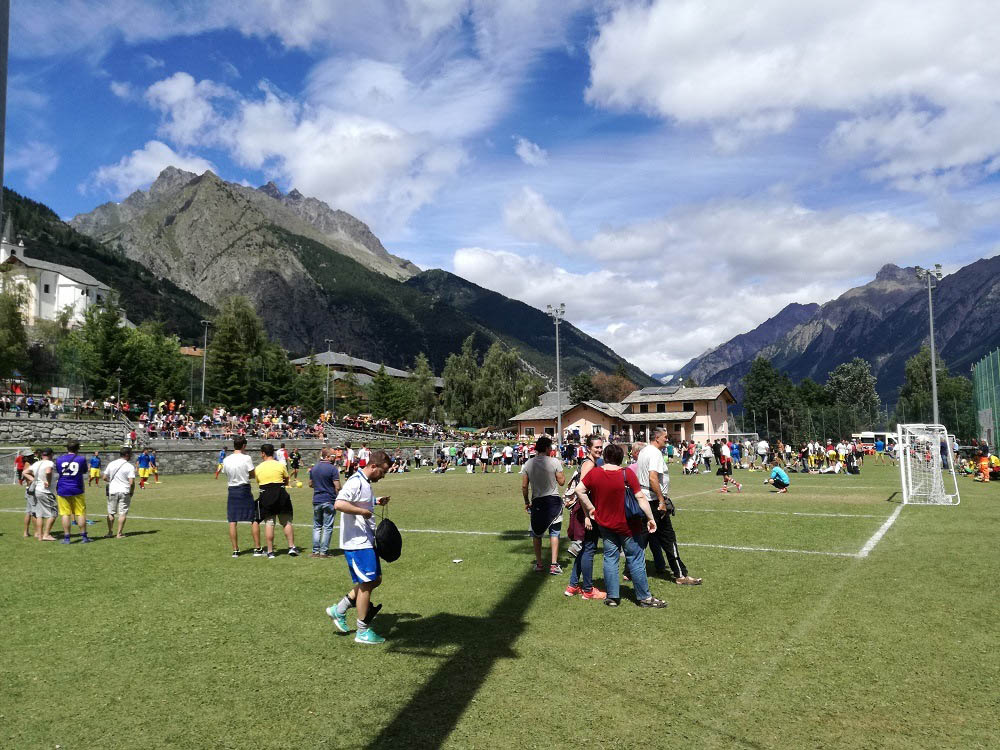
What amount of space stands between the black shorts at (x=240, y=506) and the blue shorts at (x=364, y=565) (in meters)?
5.12

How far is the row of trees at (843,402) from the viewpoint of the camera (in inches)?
2341

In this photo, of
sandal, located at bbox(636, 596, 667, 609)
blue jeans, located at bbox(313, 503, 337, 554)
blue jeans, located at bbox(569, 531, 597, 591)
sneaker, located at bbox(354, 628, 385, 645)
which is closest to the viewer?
sneaker, located at bbox(354, 628, 385, 645)

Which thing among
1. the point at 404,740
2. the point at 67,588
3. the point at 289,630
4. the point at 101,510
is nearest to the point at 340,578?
the point at 289,630

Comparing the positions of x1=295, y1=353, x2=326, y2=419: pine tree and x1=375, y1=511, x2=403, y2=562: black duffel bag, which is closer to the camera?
x1=375, y1=511, x2=403, y2=562: black duffel bag

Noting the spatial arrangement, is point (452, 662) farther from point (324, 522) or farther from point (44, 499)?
point (44, 499)

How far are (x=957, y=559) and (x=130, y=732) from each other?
33.3 feet

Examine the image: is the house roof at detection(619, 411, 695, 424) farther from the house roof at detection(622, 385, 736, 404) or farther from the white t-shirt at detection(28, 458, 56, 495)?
the white t-shirt at detection(28, 458, 56, 495)

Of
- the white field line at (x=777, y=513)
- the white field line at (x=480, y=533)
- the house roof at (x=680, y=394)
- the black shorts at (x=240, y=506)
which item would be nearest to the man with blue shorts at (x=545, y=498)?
the white field line at (x=480, y=533)

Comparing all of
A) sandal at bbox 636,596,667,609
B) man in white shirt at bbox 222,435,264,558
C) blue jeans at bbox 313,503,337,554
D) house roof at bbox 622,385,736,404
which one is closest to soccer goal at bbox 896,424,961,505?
sandal at bbox 636,596,667,609

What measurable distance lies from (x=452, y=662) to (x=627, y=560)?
262cm

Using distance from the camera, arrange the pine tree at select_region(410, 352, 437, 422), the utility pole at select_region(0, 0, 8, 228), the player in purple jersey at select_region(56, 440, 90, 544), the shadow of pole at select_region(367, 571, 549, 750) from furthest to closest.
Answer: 1. the pine tree at select_region(410, 352, 437, 422)
2. the player in purple jersey at select_region(56, 440, 90, 544)
3. the shadow of pole at select_region(367, 571, 549, 750)
4. the utility pole at select_region(0, 0, 8, 228)

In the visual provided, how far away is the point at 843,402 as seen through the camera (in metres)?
114

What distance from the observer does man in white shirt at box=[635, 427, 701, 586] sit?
8.20 meters

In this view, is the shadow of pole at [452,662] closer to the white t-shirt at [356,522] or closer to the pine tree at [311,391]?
the white t-shirt at [356,522]
